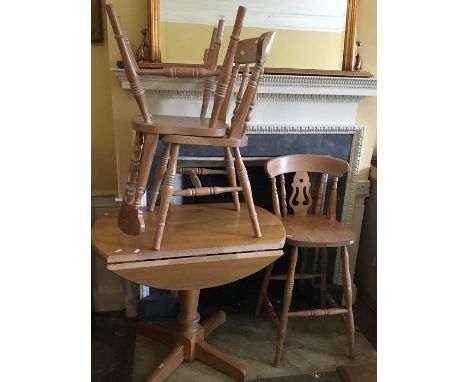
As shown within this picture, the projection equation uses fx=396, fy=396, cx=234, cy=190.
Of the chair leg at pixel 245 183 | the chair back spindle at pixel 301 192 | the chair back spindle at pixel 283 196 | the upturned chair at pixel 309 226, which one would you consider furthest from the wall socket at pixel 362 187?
the chair leg at pixel 245 183

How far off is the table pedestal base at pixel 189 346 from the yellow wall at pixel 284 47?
0.99m

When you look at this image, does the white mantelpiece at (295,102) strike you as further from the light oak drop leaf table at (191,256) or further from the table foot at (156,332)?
the table foot at (156,332)

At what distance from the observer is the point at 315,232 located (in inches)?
66.6

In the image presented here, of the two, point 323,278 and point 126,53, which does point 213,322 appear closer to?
point 323,278

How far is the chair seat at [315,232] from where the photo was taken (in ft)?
5.26

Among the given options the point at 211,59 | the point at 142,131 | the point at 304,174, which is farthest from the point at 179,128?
the point at 304,174

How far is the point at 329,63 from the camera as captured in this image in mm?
1771

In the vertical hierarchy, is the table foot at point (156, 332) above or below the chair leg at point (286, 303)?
below

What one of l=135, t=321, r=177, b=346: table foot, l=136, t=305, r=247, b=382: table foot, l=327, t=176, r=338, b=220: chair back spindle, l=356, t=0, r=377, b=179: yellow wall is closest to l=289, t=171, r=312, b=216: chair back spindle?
l=327, t=176, r=338, b=220: chair back spindle

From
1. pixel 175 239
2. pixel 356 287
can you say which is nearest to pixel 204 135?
pixel 175 239

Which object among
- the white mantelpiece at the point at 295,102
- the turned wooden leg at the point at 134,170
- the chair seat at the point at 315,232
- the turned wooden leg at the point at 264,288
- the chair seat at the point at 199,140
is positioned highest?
the white mantelpiece at the point at 295,102

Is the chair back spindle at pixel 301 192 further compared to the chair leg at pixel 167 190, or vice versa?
the chair back spindle at pixel 301 192
